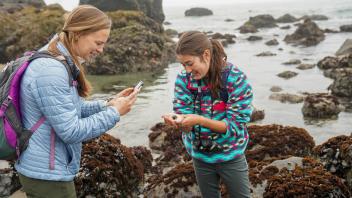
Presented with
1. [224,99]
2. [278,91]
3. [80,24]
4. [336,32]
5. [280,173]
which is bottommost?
[336,32]

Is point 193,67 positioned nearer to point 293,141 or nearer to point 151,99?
point 293,141

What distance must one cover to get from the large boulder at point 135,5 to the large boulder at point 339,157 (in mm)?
32123

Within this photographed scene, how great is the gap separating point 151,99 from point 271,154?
7.07 metres

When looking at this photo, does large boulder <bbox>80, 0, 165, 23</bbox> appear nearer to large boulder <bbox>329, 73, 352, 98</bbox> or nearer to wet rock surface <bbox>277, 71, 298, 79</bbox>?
wet rock surface <bbox>277, 71, 298, 79</bbox>

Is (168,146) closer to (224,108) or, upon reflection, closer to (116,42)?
(224,108)

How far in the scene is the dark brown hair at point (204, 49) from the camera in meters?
3.76

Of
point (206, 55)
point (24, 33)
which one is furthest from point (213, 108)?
point (24, 33)

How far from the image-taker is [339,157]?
6.30 metres

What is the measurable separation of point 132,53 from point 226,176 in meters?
17.1

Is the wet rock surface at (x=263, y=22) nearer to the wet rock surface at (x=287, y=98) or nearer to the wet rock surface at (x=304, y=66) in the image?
the wet rock surface at (x=304, y=66)

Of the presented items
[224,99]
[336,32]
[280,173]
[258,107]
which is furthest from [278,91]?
[336,32]

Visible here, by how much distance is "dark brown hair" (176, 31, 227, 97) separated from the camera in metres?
3.76

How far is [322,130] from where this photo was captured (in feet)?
34.6

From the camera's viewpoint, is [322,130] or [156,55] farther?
[156,55]
